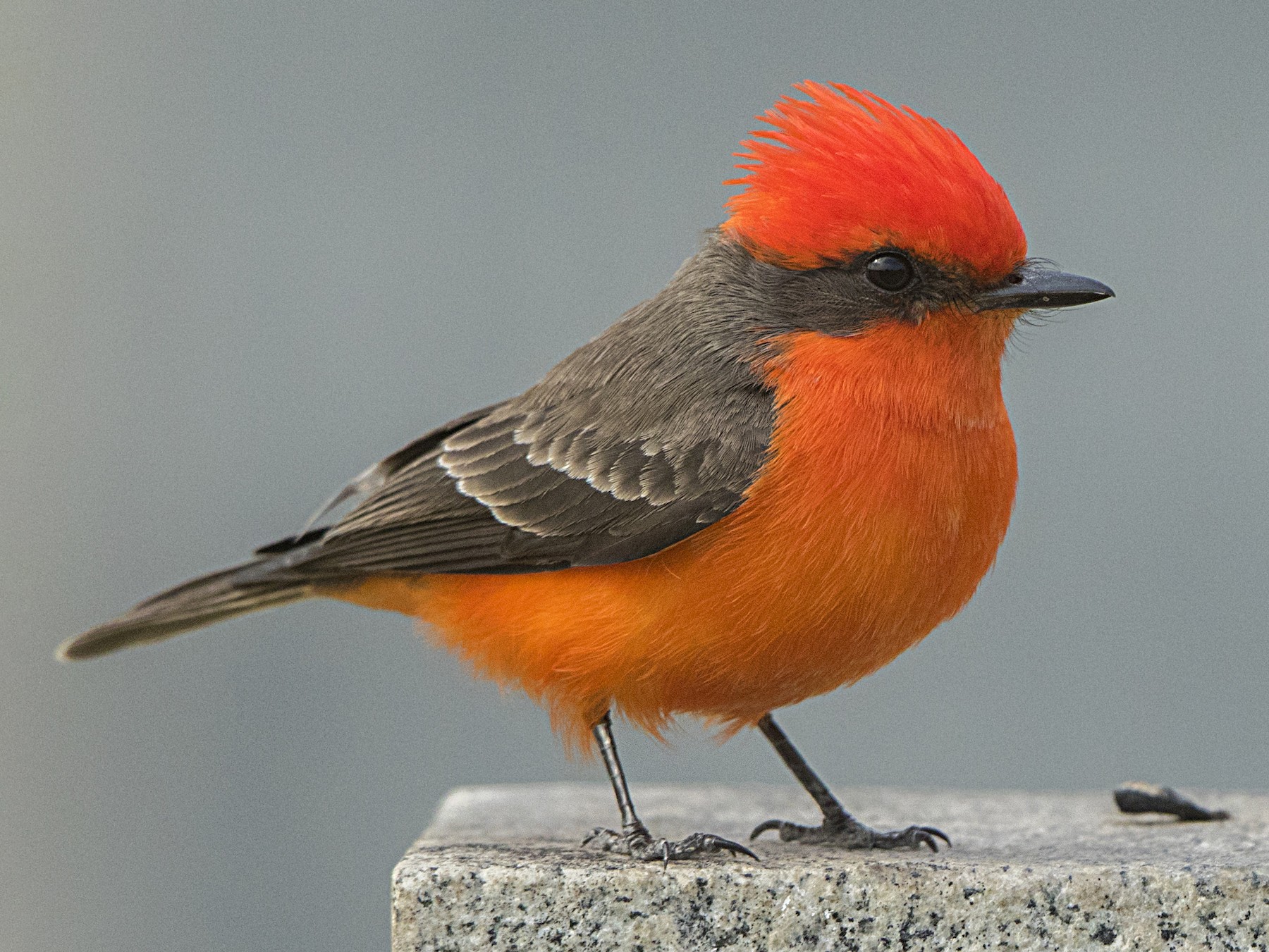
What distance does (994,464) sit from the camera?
380cm

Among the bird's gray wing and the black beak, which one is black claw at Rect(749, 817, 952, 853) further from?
A: the black beak

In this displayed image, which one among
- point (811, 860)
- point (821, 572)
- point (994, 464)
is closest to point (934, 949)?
point (811, 860)

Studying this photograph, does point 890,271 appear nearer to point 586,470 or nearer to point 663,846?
point 586,470

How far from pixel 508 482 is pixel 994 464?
1319 millimetres

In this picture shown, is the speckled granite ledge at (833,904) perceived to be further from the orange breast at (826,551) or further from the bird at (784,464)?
the orange breast at (826,551)

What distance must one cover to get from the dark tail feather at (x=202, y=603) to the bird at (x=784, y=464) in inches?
32.2

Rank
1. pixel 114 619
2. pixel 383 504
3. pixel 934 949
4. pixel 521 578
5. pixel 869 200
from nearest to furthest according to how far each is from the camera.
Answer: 1. pixel 934 949
2. pixel 869 200
3. pixel 521 578
4. pixel 383 504
5. pixel 114 619

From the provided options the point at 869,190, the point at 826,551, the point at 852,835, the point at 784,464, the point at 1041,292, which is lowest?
the point at 852,835

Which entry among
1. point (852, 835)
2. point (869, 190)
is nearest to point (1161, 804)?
point (852, 835)

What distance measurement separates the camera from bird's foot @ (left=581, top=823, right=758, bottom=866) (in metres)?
3.66

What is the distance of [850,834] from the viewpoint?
4.27 metres

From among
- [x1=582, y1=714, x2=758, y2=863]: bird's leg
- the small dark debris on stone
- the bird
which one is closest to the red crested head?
the bird

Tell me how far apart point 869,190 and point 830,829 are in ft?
5.92

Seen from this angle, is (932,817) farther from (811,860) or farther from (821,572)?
(821,572)
